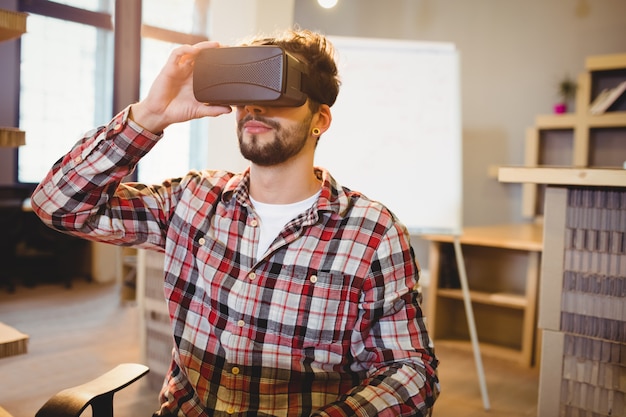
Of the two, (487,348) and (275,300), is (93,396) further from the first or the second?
(487,348)

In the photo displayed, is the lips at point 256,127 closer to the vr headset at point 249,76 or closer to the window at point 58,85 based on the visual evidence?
the vr headset at point 249,76

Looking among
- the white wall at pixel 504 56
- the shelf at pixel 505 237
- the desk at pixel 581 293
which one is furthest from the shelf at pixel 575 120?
the desk at pixel 581 293

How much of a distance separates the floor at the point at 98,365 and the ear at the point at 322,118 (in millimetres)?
1577

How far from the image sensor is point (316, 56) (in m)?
1.30

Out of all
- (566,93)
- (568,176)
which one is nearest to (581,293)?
(568,176)

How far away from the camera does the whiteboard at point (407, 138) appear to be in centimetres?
248

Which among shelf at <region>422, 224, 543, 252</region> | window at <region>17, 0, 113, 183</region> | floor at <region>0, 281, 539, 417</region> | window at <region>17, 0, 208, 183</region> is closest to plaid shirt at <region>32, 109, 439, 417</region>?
floor at <region>0, 281, 539, 417</region>

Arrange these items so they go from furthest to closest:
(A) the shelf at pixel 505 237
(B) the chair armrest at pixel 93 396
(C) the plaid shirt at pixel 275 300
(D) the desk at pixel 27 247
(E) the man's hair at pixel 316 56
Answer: (D) the desk at pixel 27 247
(A) the shelf at pixel 505 237
(E) the man's hair at pixel 316 56
(C) the plaid shirt at pixel 275 300
(B) the chair armrest at pixel 93 396

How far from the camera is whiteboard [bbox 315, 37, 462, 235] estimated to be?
97.6 inches

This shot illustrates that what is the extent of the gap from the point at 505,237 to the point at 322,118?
231 cm

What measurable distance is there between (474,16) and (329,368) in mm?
3661

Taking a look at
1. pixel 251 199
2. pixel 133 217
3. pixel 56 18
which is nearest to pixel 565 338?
pixel 251 199

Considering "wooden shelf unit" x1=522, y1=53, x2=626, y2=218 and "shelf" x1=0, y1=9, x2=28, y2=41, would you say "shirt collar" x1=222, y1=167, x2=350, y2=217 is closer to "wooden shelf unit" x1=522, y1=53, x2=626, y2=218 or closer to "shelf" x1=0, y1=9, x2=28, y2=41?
"shelf" x1=0, y1=9, x2=28, y2=41

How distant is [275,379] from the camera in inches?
45.9
